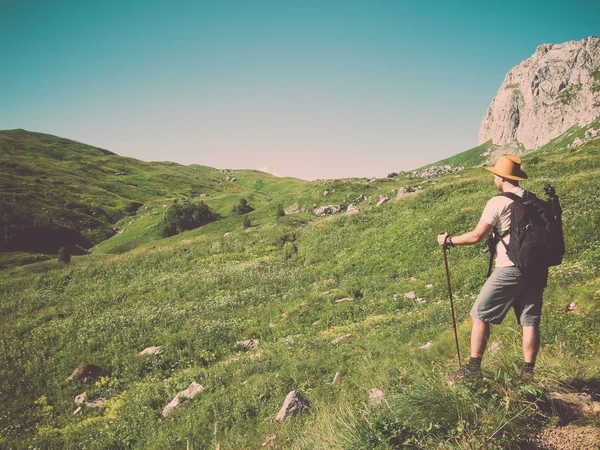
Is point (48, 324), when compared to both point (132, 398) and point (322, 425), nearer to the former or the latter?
point (132, 398)

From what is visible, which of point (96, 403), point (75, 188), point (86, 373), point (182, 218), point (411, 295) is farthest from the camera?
point (75, 188)

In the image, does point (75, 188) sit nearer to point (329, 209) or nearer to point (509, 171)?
point (329, 209)

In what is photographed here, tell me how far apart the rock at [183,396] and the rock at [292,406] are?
4679mm

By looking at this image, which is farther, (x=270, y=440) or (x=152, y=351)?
(x=152, y=351)

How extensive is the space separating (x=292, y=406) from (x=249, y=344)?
26.3 ft

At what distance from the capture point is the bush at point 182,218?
7044cm

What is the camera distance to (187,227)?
71.1 m

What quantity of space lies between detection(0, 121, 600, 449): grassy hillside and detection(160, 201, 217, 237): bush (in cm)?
3534

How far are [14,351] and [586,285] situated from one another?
1099 inches

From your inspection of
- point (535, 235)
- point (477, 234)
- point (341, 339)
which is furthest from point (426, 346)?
point (535, 235)

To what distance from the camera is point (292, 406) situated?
327 inches

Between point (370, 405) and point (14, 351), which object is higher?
point (370, 405)

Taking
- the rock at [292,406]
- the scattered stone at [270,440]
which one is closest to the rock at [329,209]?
the rock at [292,406]

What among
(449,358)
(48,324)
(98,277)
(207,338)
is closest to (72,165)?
(98,277)
